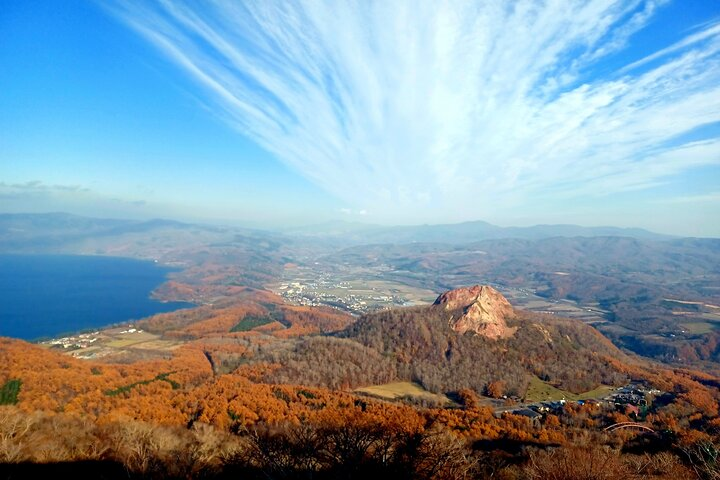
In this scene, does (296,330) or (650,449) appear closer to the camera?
(650,449)

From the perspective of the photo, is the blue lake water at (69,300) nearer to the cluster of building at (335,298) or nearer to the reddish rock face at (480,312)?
the cluster of building at (335,298)

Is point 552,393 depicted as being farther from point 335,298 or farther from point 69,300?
point 69,300

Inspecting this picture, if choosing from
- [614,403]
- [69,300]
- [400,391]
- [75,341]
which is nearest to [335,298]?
[75,341]

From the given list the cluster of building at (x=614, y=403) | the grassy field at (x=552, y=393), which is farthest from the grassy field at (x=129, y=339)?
the grassy field at (x=552, y=393)

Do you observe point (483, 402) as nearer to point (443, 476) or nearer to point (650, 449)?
point (650, 449)

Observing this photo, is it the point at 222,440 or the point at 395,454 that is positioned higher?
the point at 395,454

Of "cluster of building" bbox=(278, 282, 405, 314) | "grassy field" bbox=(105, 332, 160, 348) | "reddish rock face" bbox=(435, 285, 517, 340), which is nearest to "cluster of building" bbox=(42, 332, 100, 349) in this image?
"grassy field" bbox=(105, 332, 160, 348)

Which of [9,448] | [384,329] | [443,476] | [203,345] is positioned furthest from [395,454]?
[203,345]
